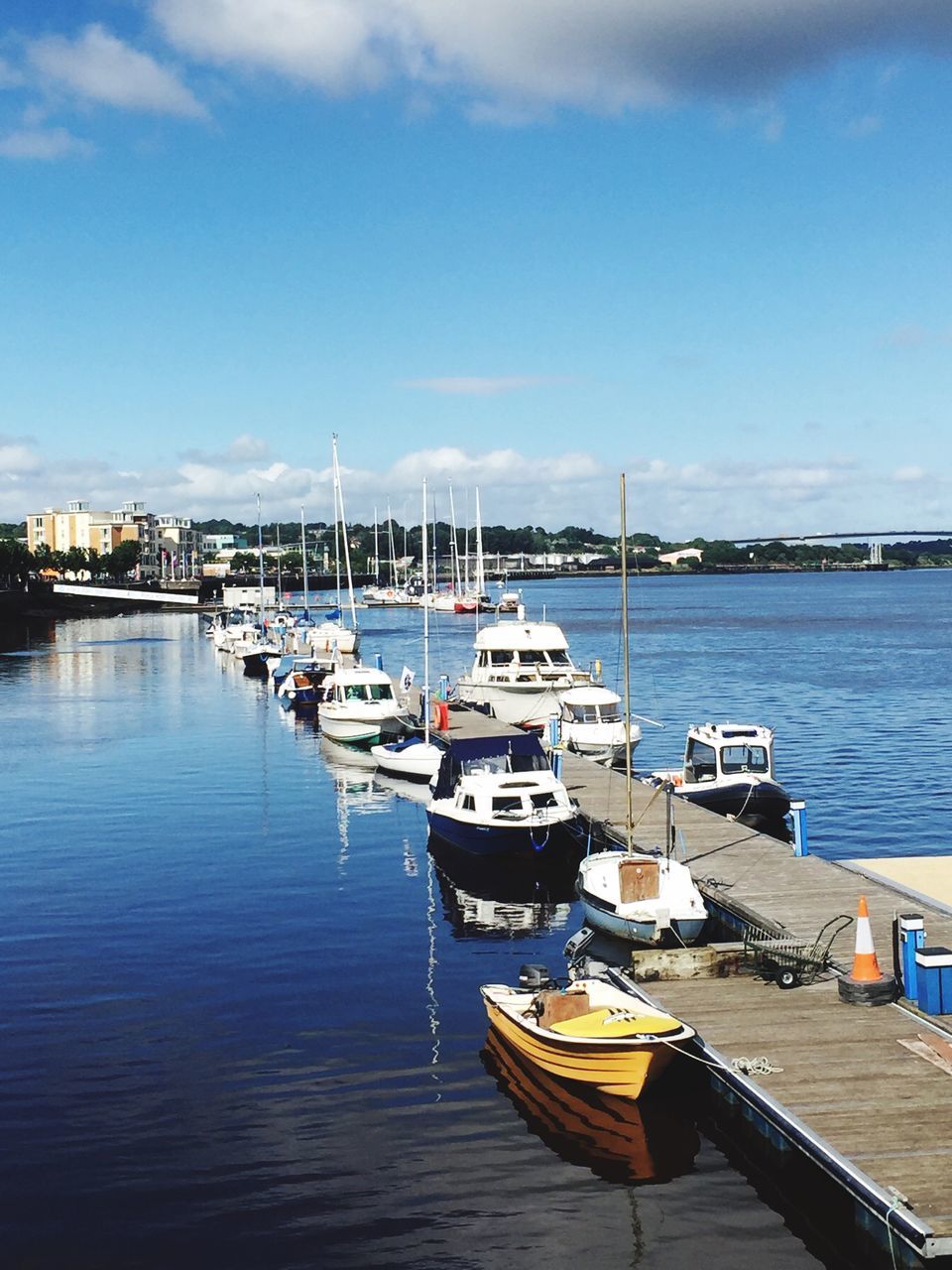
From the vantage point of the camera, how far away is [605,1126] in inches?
811

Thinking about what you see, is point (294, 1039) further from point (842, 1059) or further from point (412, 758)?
point (412, 758)

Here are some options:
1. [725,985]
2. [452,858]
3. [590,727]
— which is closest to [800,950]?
[725,985]

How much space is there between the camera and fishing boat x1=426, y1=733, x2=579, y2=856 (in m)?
36.9

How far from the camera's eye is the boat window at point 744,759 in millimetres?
42750

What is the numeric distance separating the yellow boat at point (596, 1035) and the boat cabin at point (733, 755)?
20.7 meters

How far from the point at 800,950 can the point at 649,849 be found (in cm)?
1022

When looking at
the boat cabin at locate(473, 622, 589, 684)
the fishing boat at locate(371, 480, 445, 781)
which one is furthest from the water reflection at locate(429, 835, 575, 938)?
the boat cabin at locate(473, 622, 589, 684)

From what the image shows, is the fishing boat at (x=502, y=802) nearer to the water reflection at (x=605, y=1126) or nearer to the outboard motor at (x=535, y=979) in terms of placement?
the outboard motor at (x=535, y=979)

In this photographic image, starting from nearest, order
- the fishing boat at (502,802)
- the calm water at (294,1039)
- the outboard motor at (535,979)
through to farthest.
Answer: the calm water at (294,1039) → the outboard motor at (535,979) → the fishing boat at (502,802)

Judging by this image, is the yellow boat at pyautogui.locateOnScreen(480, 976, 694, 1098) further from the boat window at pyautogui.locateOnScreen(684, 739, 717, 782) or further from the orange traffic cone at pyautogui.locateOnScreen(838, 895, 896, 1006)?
the boat window at pyautogui.locateOnScreen(684, 739, 717, 782)

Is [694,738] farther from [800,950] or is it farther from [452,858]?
[800,950]

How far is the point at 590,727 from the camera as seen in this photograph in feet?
173

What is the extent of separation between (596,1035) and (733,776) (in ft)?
73.1

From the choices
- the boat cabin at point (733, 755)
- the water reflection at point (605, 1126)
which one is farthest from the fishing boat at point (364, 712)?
the water reflection at point (605, 1126)
